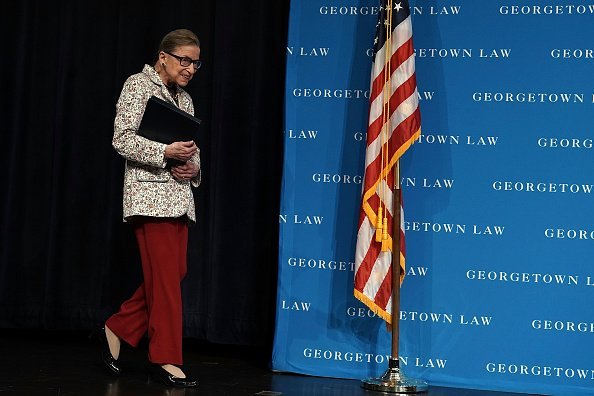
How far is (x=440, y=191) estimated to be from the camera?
14.6ft

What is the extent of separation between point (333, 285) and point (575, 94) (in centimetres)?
148

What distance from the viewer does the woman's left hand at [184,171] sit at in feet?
13.3

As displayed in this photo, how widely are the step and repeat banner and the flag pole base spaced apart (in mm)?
153

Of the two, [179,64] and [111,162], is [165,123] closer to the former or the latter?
[179,64]

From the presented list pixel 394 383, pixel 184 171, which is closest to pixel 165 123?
pixel 184 171

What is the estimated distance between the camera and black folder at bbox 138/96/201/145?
3895 mm

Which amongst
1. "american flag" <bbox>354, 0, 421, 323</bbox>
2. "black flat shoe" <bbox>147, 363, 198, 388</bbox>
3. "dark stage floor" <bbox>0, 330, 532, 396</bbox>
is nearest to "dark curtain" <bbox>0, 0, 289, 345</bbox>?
"dark stage floor" <bbox>0, 330, 532, 396</bbox>

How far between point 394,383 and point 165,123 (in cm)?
158

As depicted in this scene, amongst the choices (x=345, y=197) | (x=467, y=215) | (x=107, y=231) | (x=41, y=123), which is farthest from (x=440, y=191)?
(x=41, y=123)

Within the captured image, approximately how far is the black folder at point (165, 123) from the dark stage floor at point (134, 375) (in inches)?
43.7

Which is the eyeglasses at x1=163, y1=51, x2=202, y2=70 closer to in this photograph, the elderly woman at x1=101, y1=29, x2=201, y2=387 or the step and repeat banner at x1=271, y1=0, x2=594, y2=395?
the elderly woman at x1=101, y1=29, x2=201, y2=387

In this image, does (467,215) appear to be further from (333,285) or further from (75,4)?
(75,4)

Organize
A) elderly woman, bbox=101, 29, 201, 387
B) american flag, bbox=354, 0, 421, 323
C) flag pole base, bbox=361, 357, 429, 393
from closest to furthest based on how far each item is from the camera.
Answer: elderly woman, bbox=101, 29, 201, 387, flag pole base, bbox=361, 357, 429, 393, american flag, bbox=354, 0, 421, 323

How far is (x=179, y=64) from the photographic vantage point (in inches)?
161
